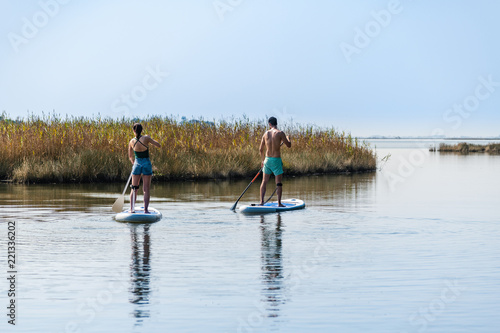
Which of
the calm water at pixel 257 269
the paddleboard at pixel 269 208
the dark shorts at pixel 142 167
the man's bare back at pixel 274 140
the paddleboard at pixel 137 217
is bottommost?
the calm water at pixel 257 269

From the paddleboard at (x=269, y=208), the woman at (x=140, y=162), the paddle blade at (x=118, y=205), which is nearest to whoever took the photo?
the woman at (x=140, y=162)

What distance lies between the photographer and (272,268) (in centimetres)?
1015

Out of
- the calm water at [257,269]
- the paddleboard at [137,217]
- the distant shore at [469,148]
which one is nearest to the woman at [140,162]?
the paddleboard at [137,217]

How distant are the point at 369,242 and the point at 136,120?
26635mm

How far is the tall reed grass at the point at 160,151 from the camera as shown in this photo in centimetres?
2791

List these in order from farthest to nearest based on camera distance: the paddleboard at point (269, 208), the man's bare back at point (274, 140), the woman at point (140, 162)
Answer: the man's bare back at point (274, 140) < the paddleboard at point (269, 208) < the woman at point (140, 162)

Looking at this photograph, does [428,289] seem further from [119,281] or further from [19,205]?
[19,205]

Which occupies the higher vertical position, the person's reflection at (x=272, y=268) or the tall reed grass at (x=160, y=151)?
the tall reed grass at (x=160, y=151)

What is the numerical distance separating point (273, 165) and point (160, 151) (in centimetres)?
1253

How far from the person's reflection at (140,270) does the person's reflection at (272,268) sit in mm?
1239

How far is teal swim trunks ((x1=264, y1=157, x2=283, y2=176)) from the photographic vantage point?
17947mm

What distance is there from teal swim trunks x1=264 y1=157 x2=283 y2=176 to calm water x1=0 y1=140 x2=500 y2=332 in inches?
44.4

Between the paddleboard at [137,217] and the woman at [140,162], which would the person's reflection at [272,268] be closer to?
the paddleboard at [137,217]

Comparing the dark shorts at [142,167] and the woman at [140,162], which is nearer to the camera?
the woman at [140,162]
